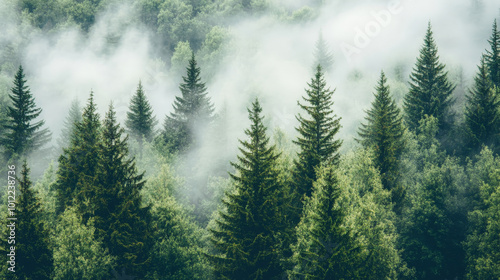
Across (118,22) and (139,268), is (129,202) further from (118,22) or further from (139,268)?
(118,22)

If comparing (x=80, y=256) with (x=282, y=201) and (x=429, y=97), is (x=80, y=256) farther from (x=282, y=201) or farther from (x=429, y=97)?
(x=429, y=97)

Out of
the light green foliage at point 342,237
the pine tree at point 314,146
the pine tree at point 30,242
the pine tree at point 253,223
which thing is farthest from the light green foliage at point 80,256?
the pine tree at point 314,146

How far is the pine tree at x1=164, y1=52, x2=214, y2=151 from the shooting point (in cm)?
6119

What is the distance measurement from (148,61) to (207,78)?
31.9 metres

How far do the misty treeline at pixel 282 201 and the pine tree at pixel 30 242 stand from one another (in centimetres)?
8

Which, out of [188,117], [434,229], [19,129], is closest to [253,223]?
[434,229]

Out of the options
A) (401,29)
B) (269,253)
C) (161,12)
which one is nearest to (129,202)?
(269,253)

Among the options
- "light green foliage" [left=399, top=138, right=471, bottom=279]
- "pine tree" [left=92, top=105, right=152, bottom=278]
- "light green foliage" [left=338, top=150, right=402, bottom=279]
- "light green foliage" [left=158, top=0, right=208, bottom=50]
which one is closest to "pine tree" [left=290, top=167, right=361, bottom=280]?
"light green foliage" [left=338, top=150, right=402, bottom=279]

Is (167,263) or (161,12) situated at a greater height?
(161,12)

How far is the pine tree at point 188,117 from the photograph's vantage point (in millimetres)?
61188

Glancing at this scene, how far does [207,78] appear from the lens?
140 metres

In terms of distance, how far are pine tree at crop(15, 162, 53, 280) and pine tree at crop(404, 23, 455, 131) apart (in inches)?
1740

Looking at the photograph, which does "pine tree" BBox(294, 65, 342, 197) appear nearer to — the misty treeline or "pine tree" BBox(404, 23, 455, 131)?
the misty treeline

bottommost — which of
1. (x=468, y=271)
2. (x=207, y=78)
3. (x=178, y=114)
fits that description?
(x=468, y=271)
